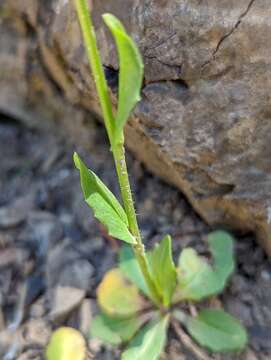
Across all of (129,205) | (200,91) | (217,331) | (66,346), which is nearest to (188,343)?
(217,331)

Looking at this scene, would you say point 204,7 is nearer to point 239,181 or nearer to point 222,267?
point 239,181

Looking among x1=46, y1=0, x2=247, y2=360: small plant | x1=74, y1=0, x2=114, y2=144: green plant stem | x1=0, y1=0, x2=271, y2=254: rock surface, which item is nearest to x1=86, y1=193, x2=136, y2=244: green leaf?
x1=46, y1=0, x2=247, y2=360: small plant

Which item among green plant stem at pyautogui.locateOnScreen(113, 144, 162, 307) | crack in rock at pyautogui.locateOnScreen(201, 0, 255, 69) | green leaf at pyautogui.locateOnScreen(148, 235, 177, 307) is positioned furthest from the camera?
green leaf at pyautogui.locateOnScreen(148, 235, 177, 307)

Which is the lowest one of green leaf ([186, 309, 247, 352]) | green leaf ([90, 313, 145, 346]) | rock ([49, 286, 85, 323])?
green leaf ([186, 309, 247, 352])

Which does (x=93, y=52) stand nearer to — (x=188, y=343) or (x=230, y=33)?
(x=230, y=33)

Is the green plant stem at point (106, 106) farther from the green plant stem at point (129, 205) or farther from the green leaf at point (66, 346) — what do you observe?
the green leaf at point (66, 346)

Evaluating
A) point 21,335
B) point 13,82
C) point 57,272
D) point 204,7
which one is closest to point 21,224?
point 57,272

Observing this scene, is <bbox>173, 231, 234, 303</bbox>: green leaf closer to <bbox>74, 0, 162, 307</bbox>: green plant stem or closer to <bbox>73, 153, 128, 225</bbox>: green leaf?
Answer: <bbox>74, 0, 162, 307</bbox>: green plant stem

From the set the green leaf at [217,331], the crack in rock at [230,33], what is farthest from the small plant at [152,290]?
the crack in rock at [230,33]
